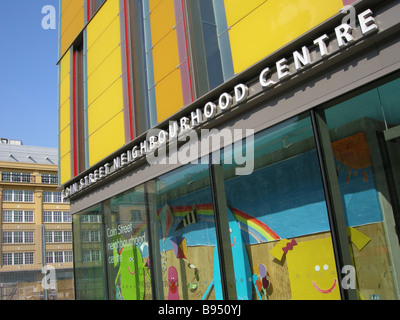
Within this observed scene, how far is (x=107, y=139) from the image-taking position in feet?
45.6

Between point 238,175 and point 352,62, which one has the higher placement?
point 352,62

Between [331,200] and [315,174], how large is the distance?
60cm

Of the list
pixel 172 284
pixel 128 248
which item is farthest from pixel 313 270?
pixel 128 248

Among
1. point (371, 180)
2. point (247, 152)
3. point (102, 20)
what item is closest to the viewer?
point (371, 180)

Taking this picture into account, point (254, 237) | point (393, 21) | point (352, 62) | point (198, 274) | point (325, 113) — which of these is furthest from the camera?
point (198, 274)

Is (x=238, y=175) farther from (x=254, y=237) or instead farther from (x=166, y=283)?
(x=166, y=283)

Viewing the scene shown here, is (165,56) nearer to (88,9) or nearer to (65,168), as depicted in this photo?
(88,9)

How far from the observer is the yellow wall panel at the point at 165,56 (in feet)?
35.3

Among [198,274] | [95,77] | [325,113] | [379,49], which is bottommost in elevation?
[198,274]

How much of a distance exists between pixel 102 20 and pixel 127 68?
3.39m

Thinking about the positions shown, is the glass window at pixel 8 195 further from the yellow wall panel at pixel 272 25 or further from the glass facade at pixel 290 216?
the yellow wall panel at pixel 272 25

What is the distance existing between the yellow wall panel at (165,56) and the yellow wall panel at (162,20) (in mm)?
217
